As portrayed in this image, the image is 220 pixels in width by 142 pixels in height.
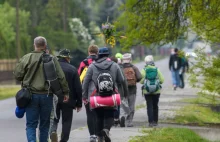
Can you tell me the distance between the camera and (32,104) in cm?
1015

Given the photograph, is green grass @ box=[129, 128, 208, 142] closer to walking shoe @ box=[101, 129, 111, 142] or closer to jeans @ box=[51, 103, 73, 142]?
walking shoe @ box=[101, 129, 111, 142]

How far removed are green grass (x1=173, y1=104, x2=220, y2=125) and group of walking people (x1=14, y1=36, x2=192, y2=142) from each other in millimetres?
2896

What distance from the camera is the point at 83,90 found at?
12.2 m

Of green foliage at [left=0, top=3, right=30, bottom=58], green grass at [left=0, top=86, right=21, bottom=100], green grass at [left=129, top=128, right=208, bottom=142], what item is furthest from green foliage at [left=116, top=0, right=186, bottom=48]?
green foliage at [left=0, top=3, right=30, bottom=58]

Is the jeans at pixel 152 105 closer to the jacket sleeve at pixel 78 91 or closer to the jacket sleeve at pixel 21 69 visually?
the jacket sleeve at pixel 78 91

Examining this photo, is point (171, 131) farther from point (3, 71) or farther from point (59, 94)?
point (3, 71)

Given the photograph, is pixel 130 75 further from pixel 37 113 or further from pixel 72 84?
pixel 37 113

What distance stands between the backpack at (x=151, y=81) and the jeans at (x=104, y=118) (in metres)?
4.11

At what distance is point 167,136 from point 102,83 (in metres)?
2.75

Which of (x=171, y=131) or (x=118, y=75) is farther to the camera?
(x=171, y=131)

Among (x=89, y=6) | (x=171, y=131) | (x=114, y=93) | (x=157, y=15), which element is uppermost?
(x=89, y=6)

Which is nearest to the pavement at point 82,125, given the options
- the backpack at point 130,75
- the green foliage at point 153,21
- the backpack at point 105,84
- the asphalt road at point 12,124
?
the asphalt road at point 12,124

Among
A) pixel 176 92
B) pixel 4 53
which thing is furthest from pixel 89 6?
pixel 176 92

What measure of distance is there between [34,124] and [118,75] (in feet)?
7.89
